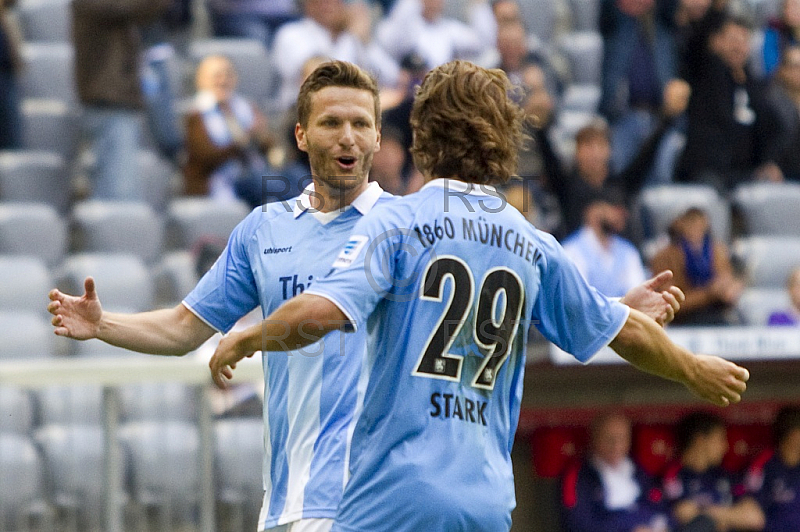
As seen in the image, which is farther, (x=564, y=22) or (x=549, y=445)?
(x=564, y=22)

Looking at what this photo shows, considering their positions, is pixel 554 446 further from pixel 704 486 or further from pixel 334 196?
pixel 334 196

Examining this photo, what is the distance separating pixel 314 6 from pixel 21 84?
2495 millimetres

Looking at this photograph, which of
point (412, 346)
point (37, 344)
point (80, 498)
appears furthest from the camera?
point (37, 344)

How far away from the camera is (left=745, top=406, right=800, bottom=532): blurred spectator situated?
307 inches

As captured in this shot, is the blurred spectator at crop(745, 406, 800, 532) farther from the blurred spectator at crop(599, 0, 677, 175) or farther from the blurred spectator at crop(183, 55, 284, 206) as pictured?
the blurred spectator at crop(183, 55, 284, 206)

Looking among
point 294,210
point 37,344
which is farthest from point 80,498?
point 294,210

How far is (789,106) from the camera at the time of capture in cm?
1045

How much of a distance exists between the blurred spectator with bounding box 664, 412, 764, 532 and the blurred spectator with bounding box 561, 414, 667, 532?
17 centimetres

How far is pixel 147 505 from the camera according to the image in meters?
6.18

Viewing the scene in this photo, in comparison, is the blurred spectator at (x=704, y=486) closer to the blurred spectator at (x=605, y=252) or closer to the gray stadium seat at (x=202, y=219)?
the blurred spectator at (x=605, y=252)

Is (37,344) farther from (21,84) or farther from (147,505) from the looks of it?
(21,84)

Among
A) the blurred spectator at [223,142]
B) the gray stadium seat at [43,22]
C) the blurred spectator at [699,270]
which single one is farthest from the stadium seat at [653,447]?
Result: the gray stadium seat at [43,22]

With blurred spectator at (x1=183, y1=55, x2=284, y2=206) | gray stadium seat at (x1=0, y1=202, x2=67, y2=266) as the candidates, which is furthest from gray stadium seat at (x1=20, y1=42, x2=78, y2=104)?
gray stadium seat at (x1=0, y1=202, x2=67, y2=266)

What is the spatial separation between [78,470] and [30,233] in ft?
9.26
